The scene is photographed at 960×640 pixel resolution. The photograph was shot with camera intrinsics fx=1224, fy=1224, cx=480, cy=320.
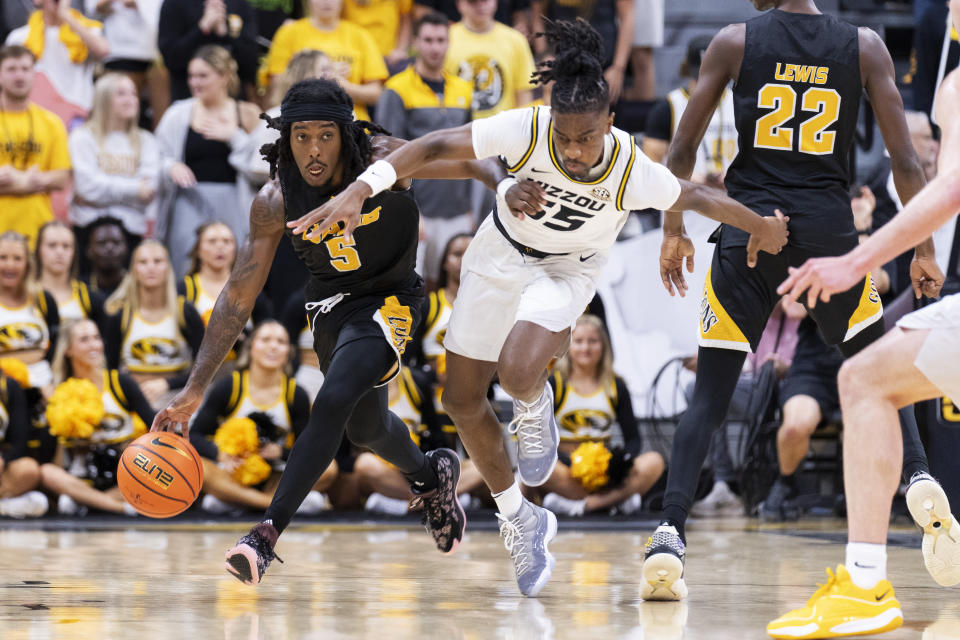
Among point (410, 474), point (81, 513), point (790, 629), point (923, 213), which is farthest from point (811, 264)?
point (81, 513)

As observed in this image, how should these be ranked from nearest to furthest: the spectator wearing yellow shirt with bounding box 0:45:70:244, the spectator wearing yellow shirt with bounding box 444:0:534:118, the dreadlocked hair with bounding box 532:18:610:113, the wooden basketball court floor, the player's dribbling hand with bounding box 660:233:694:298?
the wooden basketball court floor
the dreadlocked hair with bounding box 532:18:610:113
the player's dribbling hand with bounding box 660:233:694:298
the spectator wearing yellow shirt with bounding box 0:45:70:244
the spectator wearing yellow shirt with bounding box 444:0:534:118

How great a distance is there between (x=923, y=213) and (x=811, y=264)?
348 mm

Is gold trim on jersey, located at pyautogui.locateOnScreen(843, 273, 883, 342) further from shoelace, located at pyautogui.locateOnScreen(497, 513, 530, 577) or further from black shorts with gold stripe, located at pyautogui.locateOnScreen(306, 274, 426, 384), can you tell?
black shorts with gold stripe, located at pyautogui.locateOnScreen(306, 274, 426, 384)

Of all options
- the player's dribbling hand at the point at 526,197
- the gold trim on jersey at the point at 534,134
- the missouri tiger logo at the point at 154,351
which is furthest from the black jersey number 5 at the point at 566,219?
the missouri tiger logo at the point at 154,351

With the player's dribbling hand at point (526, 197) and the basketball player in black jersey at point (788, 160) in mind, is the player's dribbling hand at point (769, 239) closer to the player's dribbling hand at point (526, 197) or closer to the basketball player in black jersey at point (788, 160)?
the basketball player in black jersey at point (788, 160)

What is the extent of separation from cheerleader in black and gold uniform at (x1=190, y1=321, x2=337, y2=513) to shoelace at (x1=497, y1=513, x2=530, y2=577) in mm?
3055

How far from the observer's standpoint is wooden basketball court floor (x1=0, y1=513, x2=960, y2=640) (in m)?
3.73

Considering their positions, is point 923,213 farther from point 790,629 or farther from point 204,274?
point 204,274

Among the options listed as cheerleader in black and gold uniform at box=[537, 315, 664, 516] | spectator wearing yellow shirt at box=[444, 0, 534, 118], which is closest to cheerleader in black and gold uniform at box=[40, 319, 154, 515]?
cheerleader in black and gold uniform at box=[537, 315, 664, 516]

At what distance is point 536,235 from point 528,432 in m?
0.93

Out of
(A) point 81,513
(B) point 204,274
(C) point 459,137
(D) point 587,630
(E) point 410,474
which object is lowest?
(A) point 81,513

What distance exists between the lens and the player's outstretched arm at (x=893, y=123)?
A: 14.8 feet

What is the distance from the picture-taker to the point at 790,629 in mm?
3451

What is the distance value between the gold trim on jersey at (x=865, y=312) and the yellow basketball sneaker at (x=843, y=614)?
1.29 meters
